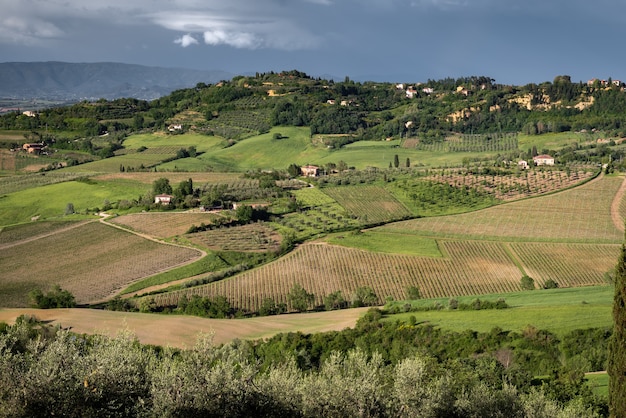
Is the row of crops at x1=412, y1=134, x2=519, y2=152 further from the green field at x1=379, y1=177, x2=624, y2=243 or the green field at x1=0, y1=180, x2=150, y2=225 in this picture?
the green field at x1=0, y1=180, x2=150, y2=225

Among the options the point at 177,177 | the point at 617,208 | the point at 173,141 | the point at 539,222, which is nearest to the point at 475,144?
the point at 617,208

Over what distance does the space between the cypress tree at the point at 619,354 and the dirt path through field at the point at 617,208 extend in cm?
5056

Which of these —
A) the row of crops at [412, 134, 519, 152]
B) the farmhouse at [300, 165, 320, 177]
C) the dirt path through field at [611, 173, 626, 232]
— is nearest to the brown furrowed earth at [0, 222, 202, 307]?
the farmhouse at [300, 165, 320, 177]

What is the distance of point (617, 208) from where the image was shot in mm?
73875

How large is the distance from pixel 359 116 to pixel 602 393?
417ft

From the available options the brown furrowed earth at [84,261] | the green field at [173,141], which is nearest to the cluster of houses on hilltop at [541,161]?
the green field at [173,141]

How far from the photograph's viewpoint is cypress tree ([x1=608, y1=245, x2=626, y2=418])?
19919 mm

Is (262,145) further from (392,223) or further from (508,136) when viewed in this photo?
(392,223)

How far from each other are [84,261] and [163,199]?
20.1 meters

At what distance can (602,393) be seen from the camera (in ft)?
88.3

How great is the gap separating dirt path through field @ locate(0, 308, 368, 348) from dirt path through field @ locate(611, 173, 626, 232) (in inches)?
1468

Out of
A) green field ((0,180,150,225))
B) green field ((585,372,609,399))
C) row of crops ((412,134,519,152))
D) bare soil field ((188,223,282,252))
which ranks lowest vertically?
green field ((585,372,609,399))

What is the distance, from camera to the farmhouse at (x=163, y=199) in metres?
74.9

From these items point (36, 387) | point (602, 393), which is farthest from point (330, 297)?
point (36, 387)
